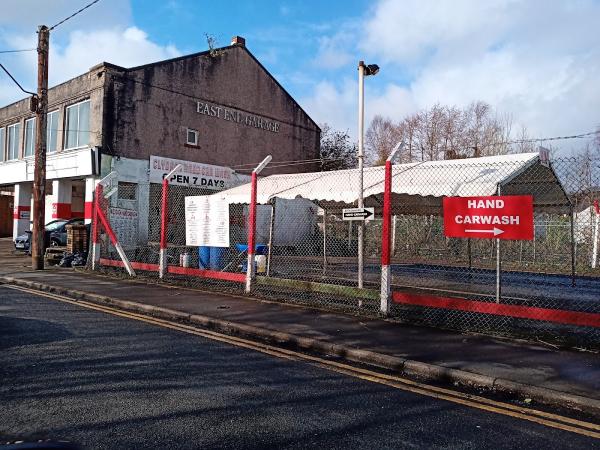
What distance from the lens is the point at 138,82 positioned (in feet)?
71.3

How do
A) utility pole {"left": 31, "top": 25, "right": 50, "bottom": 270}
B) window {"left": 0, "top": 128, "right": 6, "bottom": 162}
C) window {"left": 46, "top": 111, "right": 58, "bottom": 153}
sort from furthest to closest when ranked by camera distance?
window {"left": 0, "top": 128, "right": 6, "bottom": 162}
window {"left": 46, "top": 111, "right": 58, "bottom": 153}
utility pole {"left": 31, "top": 25, "right": 50, "bottom": 270}

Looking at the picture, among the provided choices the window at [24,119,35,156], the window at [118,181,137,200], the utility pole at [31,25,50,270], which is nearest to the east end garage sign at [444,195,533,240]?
the utility pole at [31,25,50,270]

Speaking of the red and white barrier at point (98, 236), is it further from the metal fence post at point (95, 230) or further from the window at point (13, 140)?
the window at point (13, 140)

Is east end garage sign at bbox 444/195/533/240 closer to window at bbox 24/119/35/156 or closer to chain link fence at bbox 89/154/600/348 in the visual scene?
chain link fence at bbox 89/154/600/348

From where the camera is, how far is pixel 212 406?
167 inches

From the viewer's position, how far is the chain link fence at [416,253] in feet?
26.2

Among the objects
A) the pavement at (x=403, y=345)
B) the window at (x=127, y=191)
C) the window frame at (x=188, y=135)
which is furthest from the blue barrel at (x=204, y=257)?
the window frame at (x=188, y=135)

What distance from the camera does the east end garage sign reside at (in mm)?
7082

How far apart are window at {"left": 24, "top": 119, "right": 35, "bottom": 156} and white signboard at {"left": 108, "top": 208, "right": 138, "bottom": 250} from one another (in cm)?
1530

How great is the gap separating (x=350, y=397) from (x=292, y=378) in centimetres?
78

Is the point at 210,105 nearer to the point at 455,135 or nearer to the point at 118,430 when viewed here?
the point at 455,135

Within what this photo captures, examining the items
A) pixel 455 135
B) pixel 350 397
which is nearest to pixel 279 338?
pixel 350 397

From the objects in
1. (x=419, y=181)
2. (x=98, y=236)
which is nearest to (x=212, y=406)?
(x=419, y=181)

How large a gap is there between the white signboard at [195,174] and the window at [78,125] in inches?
119
